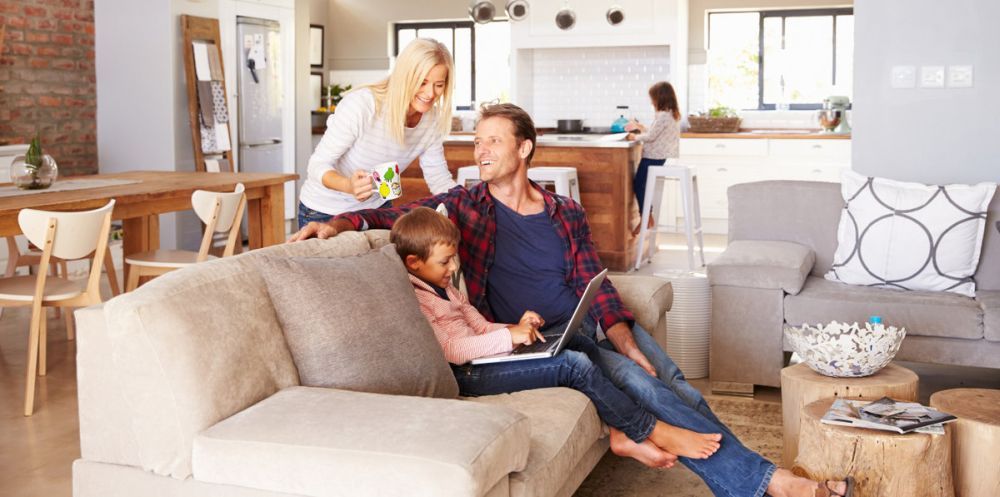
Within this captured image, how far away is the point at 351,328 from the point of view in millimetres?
2490

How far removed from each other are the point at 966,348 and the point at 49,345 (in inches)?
160

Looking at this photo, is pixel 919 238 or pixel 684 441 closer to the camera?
pixel 684 441

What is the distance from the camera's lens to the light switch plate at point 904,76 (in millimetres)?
5035

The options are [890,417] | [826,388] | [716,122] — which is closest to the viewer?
[890,417]

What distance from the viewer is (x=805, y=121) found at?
960cm

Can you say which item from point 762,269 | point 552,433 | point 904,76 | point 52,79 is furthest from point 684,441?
point 52,79

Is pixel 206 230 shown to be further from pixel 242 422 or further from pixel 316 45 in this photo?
pixel 316 45

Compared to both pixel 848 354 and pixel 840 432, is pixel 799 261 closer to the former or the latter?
pixel 848 354

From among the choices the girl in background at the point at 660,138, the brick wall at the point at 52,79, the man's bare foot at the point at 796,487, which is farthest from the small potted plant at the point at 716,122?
the man's bare foot at the point at 796,487

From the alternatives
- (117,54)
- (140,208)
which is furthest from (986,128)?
(117,54)

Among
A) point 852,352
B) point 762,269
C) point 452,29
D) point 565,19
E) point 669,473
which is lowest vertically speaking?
point 669,473

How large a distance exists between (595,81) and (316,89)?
279 cm

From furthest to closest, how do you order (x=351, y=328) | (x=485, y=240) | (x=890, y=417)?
1. (x=485, y=240)
2. (x=890, y=417)
3. (x=351, y=328)

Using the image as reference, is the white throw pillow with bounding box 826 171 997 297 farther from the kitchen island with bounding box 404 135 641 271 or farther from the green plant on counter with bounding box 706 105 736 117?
the green plant on counter with bounding box 706 105 736 117
